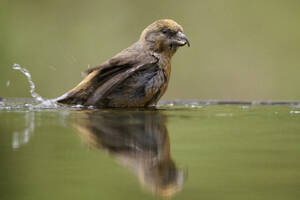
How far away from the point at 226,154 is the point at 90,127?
1.07m

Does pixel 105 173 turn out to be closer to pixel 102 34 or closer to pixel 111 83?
pixel 111 83

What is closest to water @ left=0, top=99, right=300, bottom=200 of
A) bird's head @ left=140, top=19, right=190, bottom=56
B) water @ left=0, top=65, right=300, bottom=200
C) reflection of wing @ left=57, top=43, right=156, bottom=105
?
water @ left=0, top=65, right=300, bottom=200

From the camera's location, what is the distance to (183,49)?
43.3 feet

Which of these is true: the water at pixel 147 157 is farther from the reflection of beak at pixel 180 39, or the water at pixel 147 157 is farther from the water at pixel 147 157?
the reflection of beak at pixel 180 39

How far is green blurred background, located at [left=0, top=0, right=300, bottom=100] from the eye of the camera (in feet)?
38.9

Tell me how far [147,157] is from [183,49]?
1054 cm

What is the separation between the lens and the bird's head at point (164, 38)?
6.46 metres

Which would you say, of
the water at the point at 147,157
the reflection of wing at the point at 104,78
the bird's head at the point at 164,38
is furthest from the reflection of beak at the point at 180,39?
the water at the point at 147,157

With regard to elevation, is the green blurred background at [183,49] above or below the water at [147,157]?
above

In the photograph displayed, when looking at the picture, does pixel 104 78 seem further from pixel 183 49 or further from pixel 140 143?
pixel 183 49

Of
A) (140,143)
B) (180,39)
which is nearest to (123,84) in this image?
(180,39)

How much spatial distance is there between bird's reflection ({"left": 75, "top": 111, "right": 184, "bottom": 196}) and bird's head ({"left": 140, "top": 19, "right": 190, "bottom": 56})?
1.91 metres

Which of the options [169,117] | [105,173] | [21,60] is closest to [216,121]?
[169,117]

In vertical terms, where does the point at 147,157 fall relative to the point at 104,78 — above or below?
below
